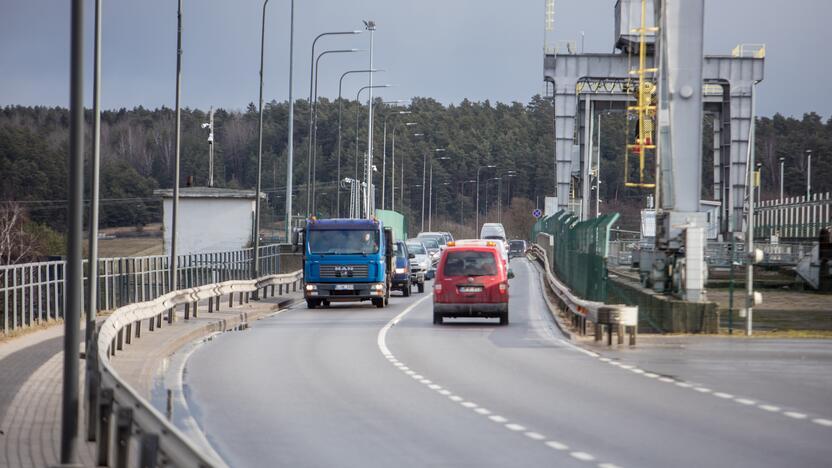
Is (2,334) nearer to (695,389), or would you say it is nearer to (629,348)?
(629,348)

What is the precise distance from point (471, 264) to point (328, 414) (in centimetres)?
1790

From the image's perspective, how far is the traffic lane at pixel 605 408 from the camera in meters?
12.0

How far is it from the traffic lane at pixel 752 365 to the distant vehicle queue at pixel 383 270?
208 inches

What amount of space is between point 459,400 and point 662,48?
2092 cm

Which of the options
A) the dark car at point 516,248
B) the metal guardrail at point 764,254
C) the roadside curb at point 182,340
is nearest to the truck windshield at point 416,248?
the metal guardrail at point 764,254

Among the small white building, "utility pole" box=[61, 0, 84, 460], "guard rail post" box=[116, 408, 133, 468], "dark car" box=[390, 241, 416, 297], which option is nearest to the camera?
"guard rail post" box=[116, 408, 133, 468]

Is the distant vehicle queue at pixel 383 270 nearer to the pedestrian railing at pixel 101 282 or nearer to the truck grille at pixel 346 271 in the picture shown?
the truck grille at pixel 346 271

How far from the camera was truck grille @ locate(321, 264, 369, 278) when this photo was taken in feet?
133

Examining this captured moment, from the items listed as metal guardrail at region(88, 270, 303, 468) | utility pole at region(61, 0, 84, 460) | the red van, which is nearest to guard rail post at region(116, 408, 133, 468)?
metal guardrail at region(88, 270, 303, 468)

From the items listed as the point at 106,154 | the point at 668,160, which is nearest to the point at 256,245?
the point at 668,160

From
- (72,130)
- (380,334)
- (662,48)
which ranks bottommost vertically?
(380,334)

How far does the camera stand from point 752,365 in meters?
22.0

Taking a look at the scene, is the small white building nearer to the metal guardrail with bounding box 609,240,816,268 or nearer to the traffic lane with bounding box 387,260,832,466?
the metal guardrail with bounding box 609,240,816,268

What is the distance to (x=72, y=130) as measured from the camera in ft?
35.6
